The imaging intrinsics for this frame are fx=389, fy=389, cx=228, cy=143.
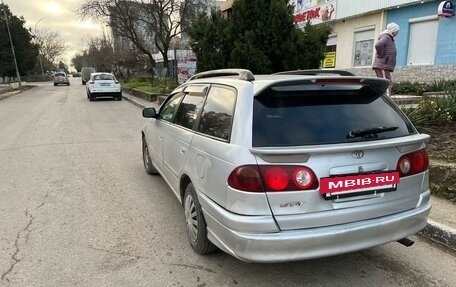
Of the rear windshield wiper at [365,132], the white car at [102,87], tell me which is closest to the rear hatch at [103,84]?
the white car at [102,87]

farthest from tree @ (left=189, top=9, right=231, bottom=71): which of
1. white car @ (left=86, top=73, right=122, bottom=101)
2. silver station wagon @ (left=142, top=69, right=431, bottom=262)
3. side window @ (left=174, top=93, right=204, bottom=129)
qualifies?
white car @ (left=86, top=73, right=122, bottom=101)

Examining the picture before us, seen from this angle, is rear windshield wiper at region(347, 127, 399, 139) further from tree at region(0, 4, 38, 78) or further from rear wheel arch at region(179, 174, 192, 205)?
tree at region(0, 4, 38, 78)

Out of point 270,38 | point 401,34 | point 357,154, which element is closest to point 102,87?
point 270,38

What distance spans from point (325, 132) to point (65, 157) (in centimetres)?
607

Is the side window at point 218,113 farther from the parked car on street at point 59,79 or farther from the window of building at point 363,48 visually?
the parked car on street at point 59,79

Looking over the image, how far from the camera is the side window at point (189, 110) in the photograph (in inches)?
152

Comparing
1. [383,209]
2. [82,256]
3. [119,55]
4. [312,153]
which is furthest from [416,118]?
[119,55]

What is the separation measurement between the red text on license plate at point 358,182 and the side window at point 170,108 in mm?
2432

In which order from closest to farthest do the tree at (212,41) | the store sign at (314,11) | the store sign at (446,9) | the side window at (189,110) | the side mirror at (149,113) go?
the side window at (189,110) < the side mirror at (149,113) < the tree at (212,41) < the store sign at (446,9) < the store sign at (314,11)

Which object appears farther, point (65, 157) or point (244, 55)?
point (244, 55)

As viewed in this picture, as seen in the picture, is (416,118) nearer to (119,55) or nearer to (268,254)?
(268,254)

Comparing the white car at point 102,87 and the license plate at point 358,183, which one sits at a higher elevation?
the license plate at point 358,183

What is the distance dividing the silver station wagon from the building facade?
9.85 m

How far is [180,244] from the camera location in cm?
381
